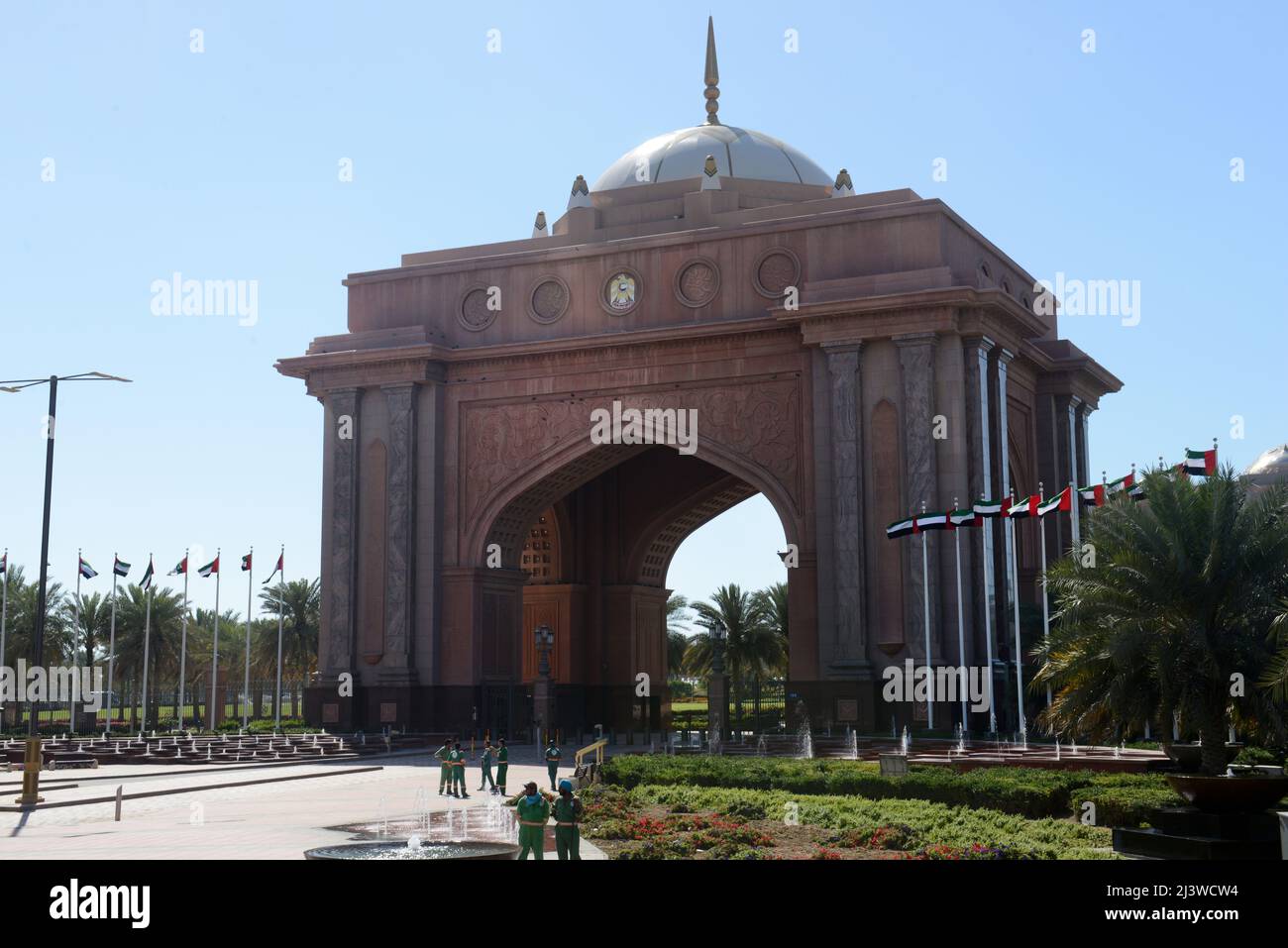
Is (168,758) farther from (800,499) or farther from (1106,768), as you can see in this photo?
(1106,768)

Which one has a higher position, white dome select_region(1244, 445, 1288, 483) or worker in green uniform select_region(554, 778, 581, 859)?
white dome select_region(1244, 445, 1288, 483)

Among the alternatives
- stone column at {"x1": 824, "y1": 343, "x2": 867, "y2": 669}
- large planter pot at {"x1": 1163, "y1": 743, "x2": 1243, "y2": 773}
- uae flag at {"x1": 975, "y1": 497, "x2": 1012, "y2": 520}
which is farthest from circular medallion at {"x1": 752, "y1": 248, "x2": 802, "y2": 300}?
large planter pot at {"x1": 1163, "y1": 743, "x2": 1243, "y2": 773}

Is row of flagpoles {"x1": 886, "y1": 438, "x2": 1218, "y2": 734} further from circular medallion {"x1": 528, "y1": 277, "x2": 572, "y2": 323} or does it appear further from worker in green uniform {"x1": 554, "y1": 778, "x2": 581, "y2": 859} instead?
worker in green uniform {"x1": 554, "y1": 778, "x2": 581, "y2": 859}

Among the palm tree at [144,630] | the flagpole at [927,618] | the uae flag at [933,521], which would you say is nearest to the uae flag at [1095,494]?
the uae flag at [933,521]

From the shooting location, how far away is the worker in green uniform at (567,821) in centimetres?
1492

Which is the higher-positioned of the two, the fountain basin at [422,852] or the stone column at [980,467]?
the stone column at [980,467]

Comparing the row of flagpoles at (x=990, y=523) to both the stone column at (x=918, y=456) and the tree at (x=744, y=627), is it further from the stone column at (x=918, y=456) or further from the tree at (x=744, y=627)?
the tree at (x=744, y=627)

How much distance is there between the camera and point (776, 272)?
42719 millimetres

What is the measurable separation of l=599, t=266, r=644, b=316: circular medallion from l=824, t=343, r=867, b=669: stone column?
22.1ft

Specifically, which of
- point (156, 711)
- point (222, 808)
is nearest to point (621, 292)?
point (222, 808)

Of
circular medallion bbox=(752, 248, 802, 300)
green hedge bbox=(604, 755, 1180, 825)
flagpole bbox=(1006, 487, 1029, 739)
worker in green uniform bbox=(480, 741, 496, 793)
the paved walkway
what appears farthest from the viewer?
circular medallion bbox=(752, 248, 802, 300)

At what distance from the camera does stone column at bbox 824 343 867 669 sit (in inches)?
1553

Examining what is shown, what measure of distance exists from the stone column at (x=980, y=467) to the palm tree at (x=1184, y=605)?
799 inches

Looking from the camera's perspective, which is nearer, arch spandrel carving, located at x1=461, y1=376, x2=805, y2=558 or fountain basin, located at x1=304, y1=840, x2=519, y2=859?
fountain basin, located at x1=304, y1=840, x2=519, y2=859
